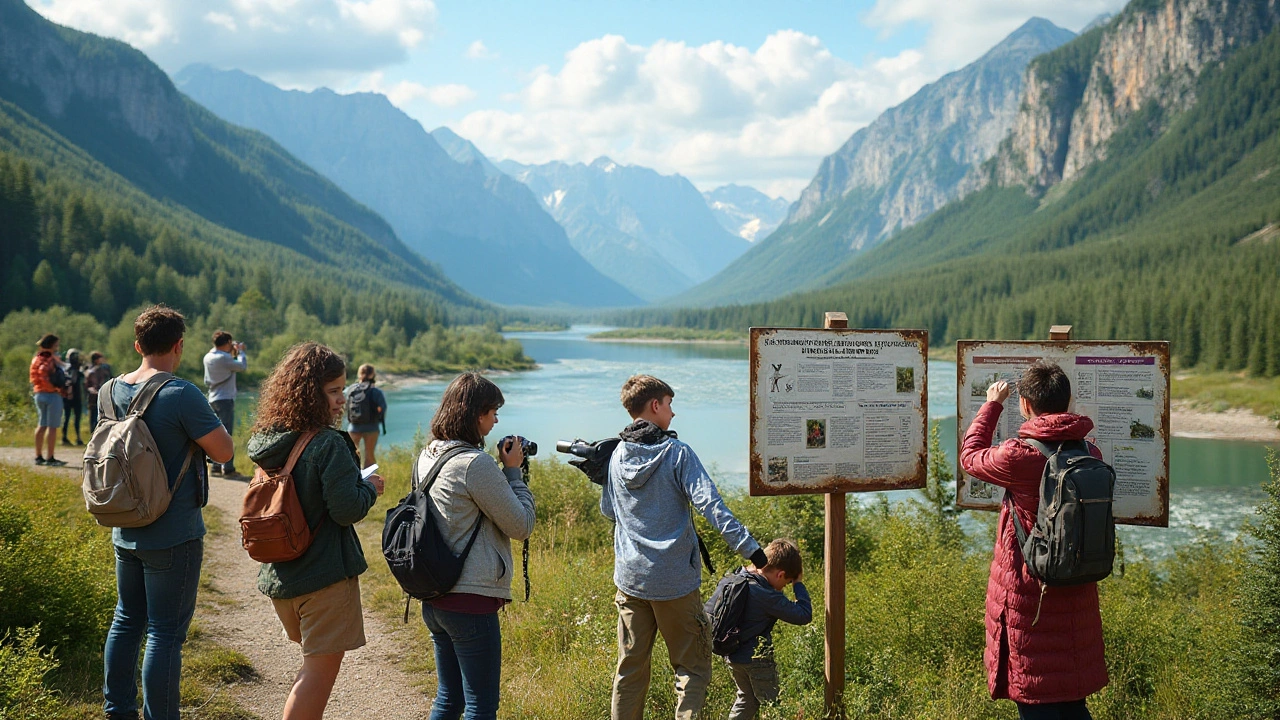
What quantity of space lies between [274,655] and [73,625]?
49.8 inches

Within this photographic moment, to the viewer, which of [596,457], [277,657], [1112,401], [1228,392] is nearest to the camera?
[596,457]

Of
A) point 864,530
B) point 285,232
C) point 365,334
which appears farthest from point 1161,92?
point 864,530

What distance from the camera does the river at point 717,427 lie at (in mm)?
21344

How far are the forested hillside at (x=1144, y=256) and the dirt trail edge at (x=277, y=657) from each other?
59.7m

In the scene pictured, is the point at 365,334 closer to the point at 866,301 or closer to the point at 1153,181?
the point at 866,301

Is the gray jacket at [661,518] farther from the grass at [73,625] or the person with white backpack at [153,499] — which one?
the grass at [73,625]

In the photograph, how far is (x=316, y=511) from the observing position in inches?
142

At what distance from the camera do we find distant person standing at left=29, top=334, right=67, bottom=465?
454 inches

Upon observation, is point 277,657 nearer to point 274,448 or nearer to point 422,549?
point 274,448

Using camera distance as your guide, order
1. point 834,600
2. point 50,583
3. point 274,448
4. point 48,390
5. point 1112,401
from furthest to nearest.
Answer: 1. point 48,390
2. point 50,583
3. point 1112,401
4. point 834,600
5. point 274,448

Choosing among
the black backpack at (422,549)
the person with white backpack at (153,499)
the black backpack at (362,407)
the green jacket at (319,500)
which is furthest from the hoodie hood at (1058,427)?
the black backpack at (362,407)

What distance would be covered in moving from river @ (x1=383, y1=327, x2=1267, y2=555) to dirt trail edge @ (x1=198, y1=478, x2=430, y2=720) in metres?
5.98

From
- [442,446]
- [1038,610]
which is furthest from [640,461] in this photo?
[1038,610]

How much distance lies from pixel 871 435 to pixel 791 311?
13793 cm
